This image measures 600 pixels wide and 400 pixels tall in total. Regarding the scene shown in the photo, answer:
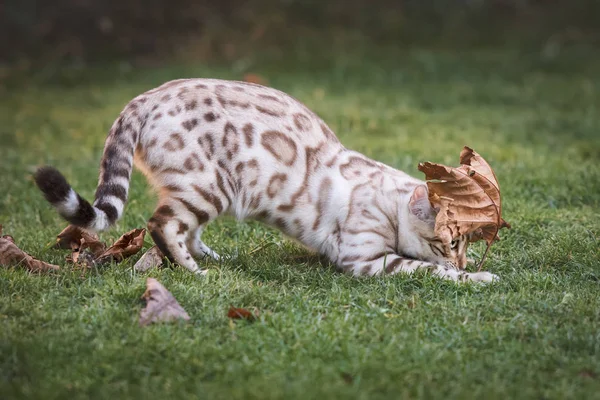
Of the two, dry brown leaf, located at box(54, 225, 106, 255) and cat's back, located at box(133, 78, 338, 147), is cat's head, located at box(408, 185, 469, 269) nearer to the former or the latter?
cat's back, located at box(133, 78, 338, 147)

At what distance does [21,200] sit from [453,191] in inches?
152

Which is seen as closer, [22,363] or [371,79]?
[22,363]

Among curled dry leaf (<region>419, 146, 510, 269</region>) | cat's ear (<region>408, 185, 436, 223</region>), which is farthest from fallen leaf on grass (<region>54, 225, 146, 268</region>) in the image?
curled dry leaf (<region>419, 146, 510, 269</region>)

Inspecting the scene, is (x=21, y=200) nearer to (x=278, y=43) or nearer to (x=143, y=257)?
(x=143, y=257)

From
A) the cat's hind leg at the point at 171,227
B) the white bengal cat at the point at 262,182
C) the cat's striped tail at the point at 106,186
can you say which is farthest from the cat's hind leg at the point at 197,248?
the cat's striped tail at the point at 106,186

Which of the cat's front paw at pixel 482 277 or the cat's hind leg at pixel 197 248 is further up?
the cat's front paw at pixel 482 277

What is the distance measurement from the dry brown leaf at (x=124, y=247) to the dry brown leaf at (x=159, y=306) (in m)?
0.87

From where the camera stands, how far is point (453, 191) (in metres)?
4.65

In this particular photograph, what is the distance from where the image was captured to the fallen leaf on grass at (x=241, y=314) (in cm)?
403

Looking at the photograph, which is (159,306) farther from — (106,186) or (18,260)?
(18,260)

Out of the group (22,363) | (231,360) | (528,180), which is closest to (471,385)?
(231,360)

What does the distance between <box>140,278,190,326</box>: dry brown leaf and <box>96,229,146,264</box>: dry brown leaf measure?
867 mm

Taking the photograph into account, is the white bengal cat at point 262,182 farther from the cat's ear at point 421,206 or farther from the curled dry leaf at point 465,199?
the curled dry leaf at point 465,199

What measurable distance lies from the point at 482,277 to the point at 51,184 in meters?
2.50
